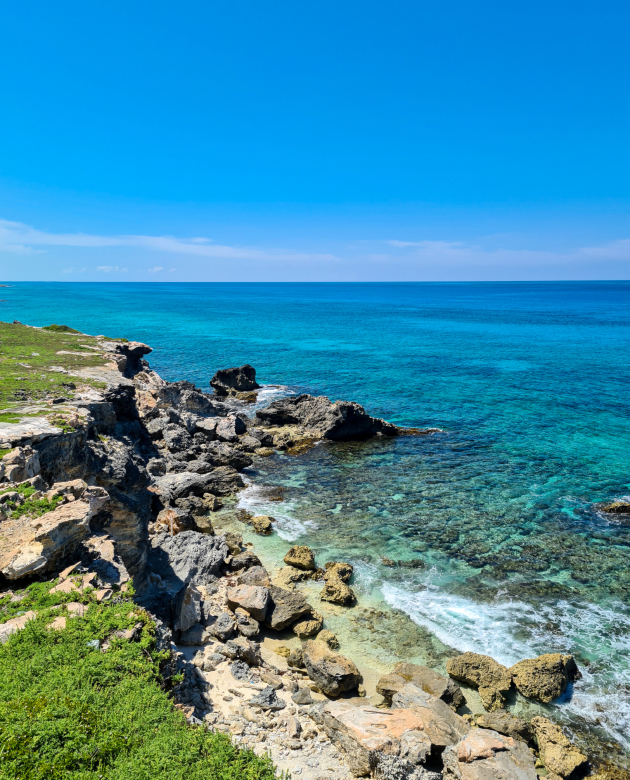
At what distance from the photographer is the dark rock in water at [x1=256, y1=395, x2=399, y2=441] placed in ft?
139

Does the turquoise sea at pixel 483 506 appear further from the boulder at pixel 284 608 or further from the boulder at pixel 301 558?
the boulder at pixel 284 608

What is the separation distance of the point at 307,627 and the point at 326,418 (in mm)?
25750

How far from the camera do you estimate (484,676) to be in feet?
53.6

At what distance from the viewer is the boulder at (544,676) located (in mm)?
15859

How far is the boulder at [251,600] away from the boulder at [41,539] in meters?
8.59

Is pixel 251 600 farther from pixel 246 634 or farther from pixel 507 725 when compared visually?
pixel 507 725

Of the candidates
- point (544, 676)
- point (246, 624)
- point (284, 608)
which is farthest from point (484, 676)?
point (246, 624)

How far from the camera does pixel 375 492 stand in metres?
32.0

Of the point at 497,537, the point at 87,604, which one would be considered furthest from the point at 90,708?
the point at 497,537

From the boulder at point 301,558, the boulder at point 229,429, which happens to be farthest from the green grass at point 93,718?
the boulder at point 229,429

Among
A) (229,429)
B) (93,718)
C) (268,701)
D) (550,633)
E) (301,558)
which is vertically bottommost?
(550,633)

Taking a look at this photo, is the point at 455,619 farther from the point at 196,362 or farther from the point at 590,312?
the point at 590,312

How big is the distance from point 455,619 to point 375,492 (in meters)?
12.6

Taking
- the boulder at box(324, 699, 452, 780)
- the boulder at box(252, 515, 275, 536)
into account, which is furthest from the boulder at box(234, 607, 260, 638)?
the boulder at box(252, 515, 275, 536)
